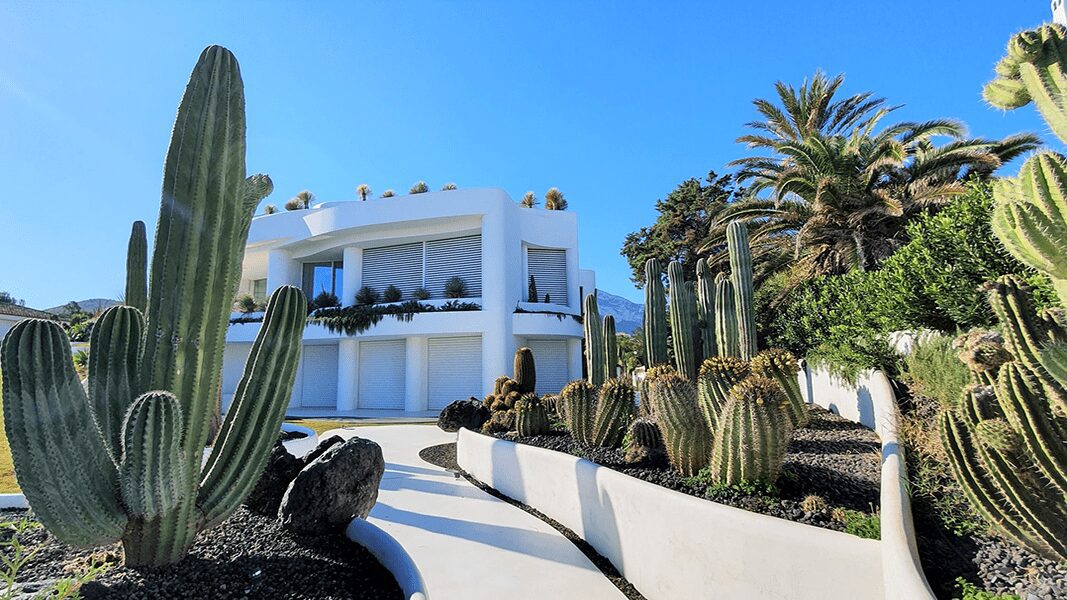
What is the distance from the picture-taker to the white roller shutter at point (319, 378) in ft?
73.0

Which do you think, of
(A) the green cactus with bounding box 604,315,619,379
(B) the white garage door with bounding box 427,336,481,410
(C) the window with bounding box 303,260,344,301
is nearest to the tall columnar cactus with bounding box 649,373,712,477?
(A) the green cactus with bounding box 604,315,619,379

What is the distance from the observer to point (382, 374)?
21125 mm

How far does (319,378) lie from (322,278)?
16.1ft

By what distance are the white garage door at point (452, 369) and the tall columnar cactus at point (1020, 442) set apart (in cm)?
1781

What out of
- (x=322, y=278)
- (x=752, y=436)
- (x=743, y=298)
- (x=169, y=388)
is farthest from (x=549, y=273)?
(x=169, y=388)

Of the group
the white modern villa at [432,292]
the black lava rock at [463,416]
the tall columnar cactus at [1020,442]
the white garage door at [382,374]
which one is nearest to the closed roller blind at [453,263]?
the white modern villa at [432,292]

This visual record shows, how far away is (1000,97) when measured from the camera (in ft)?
10.0

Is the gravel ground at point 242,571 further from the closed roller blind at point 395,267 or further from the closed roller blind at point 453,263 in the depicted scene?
the closed roller blind at point 395,267

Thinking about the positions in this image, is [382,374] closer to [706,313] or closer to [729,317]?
[706,313]

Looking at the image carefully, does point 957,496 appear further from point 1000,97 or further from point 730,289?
point 730,289

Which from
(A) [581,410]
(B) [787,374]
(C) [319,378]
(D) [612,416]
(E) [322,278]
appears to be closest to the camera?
(B) [787,374]

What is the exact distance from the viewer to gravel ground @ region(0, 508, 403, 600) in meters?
2.67

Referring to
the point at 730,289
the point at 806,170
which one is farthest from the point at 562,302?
the point at 730,289

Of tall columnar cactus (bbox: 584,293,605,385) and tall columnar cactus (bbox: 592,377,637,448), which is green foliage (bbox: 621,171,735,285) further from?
tall columnar cactus (bbox: 592,377,637,448)
